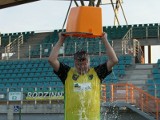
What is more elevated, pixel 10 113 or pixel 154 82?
pixel 154 82

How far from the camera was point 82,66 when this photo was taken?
341cm

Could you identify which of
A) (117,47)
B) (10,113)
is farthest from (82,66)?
(117,47)

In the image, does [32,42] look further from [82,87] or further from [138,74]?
[82,87]

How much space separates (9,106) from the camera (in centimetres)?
1673

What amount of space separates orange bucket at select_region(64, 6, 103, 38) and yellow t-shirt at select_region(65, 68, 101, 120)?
31 centimetres

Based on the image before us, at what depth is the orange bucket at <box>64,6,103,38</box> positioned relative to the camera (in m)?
3.38

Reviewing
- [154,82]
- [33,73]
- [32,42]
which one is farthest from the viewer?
[32,42]

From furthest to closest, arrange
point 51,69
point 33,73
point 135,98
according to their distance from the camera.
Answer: point 33,73 → point 51,69 → point 135,98

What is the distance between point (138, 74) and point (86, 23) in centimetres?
1574

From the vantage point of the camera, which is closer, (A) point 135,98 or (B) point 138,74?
(A) point 135,98

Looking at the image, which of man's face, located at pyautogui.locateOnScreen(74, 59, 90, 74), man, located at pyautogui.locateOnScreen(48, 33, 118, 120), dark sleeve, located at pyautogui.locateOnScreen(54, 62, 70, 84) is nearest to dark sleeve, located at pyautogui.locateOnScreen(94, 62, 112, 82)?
man, located at pyautogui.locateOnScreen(48, 33, 118, 120)

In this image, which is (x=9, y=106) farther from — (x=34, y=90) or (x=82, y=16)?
(x=82, y=16)

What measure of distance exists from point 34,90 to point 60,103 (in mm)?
1714

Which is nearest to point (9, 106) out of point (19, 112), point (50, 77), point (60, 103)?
point (19, 112)
